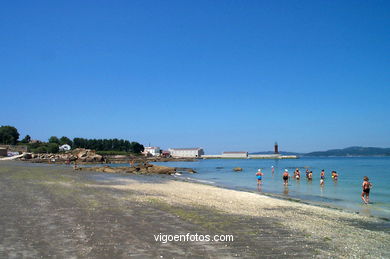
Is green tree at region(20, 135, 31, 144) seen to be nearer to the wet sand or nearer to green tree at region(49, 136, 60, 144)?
green tree at region(49, 136, 60, 144)

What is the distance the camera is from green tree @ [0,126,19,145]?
14700 centimetres

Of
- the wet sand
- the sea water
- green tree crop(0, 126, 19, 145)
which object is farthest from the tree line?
the wet sand

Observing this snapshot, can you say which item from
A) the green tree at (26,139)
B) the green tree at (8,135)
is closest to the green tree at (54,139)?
the green tree at (26,139)

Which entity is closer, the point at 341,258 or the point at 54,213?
the point at 341,258

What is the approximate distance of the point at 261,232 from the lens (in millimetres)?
9953

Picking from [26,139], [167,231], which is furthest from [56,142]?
[167,231]

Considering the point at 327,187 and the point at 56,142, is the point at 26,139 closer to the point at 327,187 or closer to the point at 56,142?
the point at 56,142

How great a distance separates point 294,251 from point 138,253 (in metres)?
3.79

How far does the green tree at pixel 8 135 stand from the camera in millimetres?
147000

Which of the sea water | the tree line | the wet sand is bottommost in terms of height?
the sea water

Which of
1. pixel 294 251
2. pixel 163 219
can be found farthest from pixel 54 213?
pixel 294 251

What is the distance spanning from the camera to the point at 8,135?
149500mm

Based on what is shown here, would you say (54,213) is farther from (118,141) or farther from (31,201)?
(118,141)

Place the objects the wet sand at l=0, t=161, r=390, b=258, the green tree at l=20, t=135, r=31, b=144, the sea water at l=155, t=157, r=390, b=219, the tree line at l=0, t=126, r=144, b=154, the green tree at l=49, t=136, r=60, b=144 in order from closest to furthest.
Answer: the wet sand at l=0, t=161, r=390, b=258
the sea water at l=155, t=157, r=390, b=219
the tree line at l=0, t=126, r=144, b=154
the green tree at l=20, t=135, r=31, b=144
the green tree at l=49, t=136, r=60, b=144
